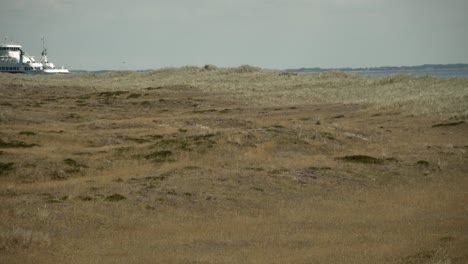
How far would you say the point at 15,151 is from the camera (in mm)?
27688

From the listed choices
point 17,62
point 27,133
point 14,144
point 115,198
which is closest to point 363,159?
point 115,198

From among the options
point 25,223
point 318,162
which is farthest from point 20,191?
point 318,162

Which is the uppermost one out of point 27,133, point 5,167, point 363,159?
point 363,159

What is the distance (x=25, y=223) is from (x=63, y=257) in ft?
10.6

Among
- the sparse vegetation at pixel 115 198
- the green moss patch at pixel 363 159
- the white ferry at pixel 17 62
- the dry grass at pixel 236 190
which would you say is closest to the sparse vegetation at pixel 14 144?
the dry grass at pixel 236 190

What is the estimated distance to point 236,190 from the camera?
20781 mm

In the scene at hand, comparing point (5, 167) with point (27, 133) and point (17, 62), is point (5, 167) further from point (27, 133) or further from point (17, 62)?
point (17, 62)

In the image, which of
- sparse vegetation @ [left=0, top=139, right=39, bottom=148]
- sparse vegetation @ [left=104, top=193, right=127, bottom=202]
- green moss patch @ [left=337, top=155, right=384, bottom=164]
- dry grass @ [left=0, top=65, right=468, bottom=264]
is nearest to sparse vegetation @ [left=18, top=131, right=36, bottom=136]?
dry grass @ [left=0, top=65, right=468, bottom=264]

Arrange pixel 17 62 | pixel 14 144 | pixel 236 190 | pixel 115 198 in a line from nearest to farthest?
pixel 115 198 → pixel 236 190 → pixel 14 144 → pixel 17 62

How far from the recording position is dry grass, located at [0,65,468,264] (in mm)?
13734

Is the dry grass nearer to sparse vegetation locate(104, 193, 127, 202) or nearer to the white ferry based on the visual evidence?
sparse vegetation locate(104, 193, 127, 202)

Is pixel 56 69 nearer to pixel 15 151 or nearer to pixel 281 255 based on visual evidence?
pixel 15 151

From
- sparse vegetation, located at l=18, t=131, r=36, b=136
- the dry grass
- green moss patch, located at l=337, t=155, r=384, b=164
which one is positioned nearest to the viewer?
the dry grass

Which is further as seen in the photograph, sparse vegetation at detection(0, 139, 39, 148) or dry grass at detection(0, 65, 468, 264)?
sparse vegetation at detection(0, 139, 39, 148)
